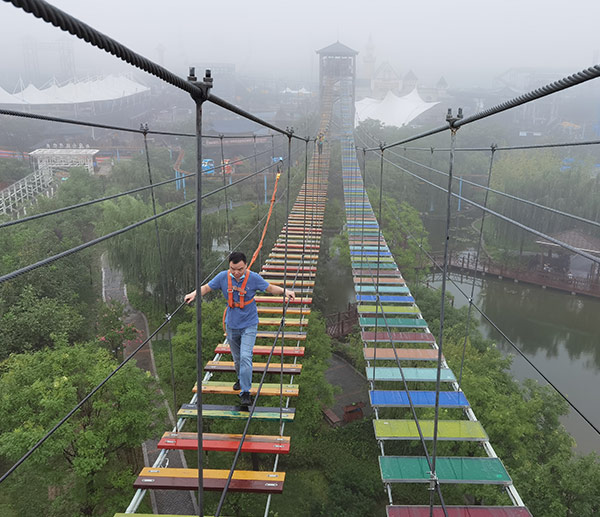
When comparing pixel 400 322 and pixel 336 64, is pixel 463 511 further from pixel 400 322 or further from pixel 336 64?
pixel 336 64

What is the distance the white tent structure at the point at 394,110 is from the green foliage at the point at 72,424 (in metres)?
35.3

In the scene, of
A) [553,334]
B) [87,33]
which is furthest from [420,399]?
[553,334]

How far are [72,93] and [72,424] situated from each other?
124 feet

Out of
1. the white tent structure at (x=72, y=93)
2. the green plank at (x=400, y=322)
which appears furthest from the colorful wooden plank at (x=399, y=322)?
the white tent structure at (x=72, y=93)

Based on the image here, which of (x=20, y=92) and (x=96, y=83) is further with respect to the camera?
(x=96, y=83)

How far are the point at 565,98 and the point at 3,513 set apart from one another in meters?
52.1

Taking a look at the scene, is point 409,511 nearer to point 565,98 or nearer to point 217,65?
point 565,98

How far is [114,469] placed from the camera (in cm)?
682

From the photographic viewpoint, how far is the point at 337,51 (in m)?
35.2

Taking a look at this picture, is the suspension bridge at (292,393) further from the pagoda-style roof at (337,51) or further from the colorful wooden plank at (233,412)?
the pagoda-style roof at (337,51)

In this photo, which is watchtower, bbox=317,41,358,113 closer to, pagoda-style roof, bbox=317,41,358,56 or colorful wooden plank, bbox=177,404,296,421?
pagoda-style roof, bbox=317,41,358,56

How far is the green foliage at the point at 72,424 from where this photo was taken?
17.5 ft

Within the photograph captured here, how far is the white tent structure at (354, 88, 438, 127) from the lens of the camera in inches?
1535

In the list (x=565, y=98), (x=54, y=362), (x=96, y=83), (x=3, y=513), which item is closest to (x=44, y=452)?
(x=54, y=362)
